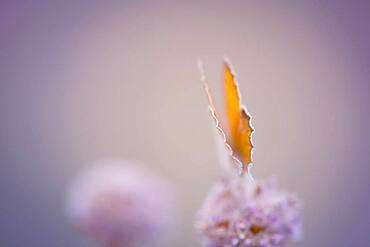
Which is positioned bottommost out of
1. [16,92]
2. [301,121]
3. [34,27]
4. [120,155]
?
[120,155]

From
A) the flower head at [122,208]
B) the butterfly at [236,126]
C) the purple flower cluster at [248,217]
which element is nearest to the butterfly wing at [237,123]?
the butterfly at [236,126]

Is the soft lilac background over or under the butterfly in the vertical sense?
over

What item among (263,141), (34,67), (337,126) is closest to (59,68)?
(34,67)

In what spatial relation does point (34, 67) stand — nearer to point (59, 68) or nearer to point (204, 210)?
point (59, 68)

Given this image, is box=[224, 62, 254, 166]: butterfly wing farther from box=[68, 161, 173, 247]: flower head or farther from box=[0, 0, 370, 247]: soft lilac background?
box=[0, 0, 370, 247]: soft lilac background

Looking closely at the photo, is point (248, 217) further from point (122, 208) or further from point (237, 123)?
point (122, 208)

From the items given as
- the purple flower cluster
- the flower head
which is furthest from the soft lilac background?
the purple flower cluster
